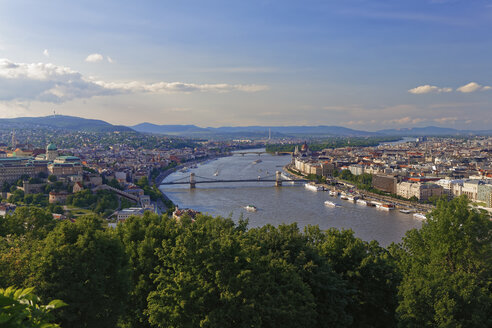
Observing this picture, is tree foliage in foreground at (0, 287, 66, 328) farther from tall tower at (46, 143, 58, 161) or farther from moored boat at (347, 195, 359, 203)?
tall tower at (46, 143, 58, 161)

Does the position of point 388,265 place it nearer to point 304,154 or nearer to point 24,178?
point 24,178

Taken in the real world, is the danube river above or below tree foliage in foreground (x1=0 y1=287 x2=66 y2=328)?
below

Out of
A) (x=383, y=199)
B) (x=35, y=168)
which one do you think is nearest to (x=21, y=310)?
(x=383, y=199)

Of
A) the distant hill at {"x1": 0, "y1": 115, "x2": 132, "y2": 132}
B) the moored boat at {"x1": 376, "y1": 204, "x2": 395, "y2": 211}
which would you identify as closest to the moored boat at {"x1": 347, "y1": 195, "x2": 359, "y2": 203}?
the moored boat at {"x1": 376, "y1": 204, "x2": 395, "y2": 211}

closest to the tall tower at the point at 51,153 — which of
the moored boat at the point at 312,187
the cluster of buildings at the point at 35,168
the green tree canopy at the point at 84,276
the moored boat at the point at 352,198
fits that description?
A: the cluster of buildings at the point at 35,168

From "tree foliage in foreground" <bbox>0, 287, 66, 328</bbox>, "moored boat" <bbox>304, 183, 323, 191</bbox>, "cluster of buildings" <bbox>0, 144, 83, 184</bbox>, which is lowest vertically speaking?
"moored boat" <bbox>304, 183, 323, 191</bbox>

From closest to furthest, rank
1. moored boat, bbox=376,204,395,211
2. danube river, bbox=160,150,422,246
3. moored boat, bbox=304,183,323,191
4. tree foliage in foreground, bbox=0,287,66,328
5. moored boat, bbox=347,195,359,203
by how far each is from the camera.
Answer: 1. tree foliage in foreground, bbox=0,287,66,328
2. danube river, bbox=160,150,422,246
3. moored boat, bbox=376,204,395,211
4. moored boat, bbox=347,195,359,203
5. moored boat, bbox=304,183,323,191

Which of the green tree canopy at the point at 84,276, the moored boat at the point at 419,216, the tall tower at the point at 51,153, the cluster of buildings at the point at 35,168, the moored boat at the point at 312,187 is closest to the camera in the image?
the green tree canopy at the point at 84,276

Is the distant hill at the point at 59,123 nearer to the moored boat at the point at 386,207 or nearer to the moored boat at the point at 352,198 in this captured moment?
the moored boat at the point at 352,198

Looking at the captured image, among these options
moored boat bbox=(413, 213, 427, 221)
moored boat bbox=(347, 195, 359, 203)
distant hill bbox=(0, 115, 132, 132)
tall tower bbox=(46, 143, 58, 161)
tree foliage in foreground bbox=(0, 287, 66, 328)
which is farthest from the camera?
distant hill bbox=(0, 115, 132, 132)
